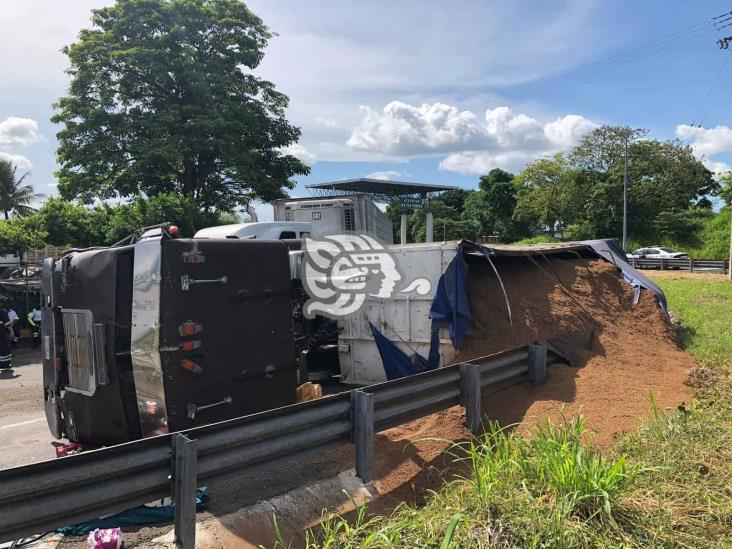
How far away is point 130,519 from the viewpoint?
13.0ft

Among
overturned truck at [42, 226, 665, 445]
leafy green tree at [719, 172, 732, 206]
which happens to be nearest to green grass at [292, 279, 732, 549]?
overturned truck at [42, 226, 665, 445]

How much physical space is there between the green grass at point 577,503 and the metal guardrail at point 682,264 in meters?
28.8

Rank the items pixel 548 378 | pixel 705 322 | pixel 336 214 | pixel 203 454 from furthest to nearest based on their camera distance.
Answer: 1. pixel 336 214
2. pixel 705 322
3. pixel 548 378
4. pixel 203 454

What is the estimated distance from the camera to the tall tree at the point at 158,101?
24.2 metres

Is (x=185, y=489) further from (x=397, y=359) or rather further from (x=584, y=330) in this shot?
(x=584, y=330)

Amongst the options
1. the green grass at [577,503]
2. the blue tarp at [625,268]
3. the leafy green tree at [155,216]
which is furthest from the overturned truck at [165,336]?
the leafy green tree at [155,216]

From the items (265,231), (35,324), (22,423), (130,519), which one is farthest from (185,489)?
(35,324)

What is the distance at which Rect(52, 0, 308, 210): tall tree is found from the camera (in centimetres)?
2420

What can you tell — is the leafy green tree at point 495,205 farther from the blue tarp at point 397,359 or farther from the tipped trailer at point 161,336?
the tipped trailer at point 161,336

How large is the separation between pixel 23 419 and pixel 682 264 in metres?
32.5

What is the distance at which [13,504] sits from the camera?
2.73m

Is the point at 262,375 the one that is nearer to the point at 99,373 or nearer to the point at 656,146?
the point at 99,373

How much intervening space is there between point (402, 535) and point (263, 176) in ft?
82.7

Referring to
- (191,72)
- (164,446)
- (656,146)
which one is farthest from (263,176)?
(656,146)
